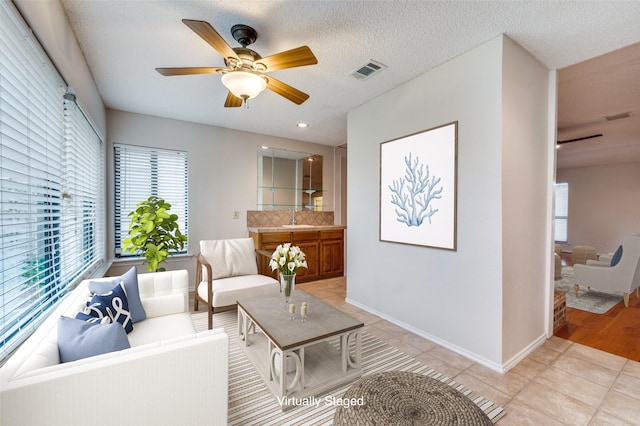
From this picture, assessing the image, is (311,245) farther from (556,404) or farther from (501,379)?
(556,404)

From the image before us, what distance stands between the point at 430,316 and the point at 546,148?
1.93 meters

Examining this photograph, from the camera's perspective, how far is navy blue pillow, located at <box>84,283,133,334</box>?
1.64 meters

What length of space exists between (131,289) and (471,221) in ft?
8.96

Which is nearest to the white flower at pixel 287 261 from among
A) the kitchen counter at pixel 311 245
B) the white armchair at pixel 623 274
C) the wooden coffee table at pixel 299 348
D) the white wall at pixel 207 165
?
the wooden coffee table at pixel 299 348

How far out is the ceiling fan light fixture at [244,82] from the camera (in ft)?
6.13

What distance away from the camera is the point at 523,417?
1626 mm

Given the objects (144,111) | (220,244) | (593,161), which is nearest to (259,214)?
(220,244)

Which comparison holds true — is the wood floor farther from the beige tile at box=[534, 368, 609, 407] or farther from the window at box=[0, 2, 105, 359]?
the window at box=[0, 2, 105, 359]

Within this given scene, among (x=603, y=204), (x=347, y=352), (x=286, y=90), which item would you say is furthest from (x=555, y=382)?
(x=603, y=204)

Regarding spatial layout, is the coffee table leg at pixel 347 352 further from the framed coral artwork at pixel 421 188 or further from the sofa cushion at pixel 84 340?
the sofa cushion at pixel 84 340

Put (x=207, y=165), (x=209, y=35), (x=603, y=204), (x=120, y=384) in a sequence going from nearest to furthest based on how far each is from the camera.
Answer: (x=120, y=384), (x=209, y=35), (x=207, y=165), (x=603, y=204)

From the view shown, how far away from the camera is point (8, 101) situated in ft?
4.02

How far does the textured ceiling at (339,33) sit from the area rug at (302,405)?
2372 mm

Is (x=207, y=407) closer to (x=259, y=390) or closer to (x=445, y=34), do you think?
(x=259, y=390)
